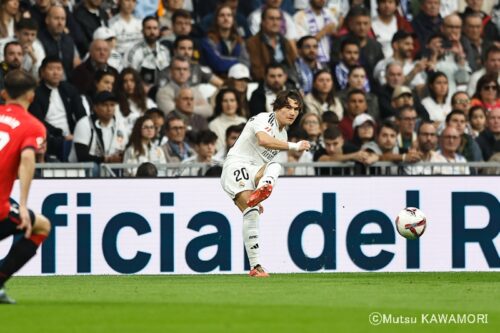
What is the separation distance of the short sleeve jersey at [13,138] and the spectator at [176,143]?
319 inches

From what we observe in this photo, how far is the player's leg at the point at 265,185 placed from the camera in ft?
55.8

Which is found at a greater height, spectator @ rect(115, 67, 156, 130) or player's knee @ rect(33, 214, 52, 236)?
spectator @ rect(115, 67, 156, 130)

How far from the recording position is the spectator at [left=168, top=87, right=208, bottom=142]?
2155 centimetres

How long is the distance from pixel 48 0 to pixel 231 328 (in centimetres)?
1149

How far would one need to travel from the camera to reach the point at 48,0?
71.3 feet

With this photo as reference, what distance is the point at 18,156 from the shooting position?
12.6 m

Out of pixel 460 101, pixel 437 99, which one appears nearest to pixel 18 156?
pixel 460 101

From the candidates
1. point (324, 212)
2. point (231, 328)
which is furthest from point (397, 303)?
point (324, 212)

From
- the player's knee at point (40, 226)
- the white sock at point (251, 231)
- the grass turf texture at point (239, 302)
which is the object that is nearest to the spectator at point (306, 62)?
the grass turf texture at point (239, 302)

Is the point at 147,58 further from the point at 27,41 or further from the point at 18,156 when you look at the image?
the point at 18,156

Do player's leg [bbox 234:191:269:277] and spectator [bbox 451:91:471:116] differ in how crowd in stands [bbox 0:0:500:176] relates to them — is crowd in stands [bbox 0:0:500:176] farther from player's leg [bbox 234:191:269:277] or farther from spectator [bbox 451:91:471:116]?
player's leg [bbox 234:191:269:277]

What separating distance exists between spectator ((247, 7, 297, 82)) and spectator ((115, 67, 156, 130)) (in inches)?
93.7

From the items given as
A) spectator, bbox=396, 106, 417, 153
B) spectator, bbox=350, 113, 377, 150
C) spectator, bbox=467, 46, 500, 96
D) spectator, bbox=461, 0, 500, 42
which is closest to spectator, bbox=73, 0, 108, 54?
spectator, bbox=350, 113, 377, 150

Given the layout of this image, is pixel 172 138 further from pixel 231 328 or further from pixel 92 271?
pixel 231 328
